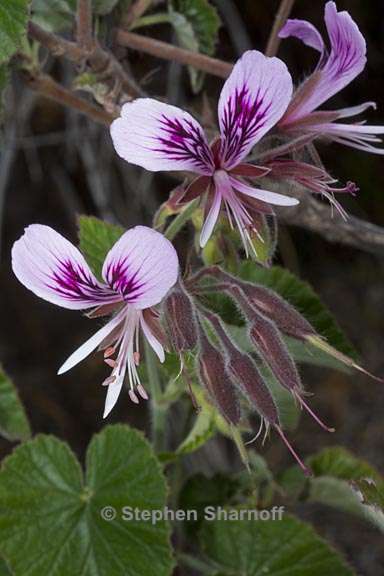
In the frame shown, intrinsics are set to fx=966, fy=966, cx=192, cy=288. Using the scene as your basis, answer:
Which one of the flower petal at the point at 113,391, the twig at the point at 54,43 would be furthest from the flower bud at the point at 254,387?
the twig at the point at 54,43

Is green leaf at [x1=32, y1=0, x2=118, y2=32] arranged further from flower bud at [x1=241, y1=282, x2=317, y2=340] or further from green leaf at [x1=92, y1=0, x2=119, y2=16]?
flower bud at [x1=241, y1=282, x2=317, y2=340]

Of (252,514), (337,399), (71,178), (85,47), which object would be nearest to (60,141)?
(71,178)

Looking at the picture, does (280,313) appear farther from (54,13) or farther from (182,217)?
(54,13)

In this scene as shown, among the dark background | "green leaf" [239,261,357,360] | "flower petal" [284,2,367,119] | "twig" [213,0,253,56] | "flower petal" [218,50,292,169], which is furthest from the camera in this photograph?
the dark background

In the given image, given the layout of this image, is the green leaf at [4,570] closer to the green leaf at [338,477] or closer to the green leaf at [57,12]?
the green leaf at [338,477]

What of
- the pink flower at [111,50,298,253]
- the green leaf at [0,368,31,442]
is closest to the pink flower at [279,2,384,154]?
the pink flower at [111,50,298,253]

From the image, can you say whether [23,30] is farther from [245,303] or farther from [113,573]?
[113,573]
